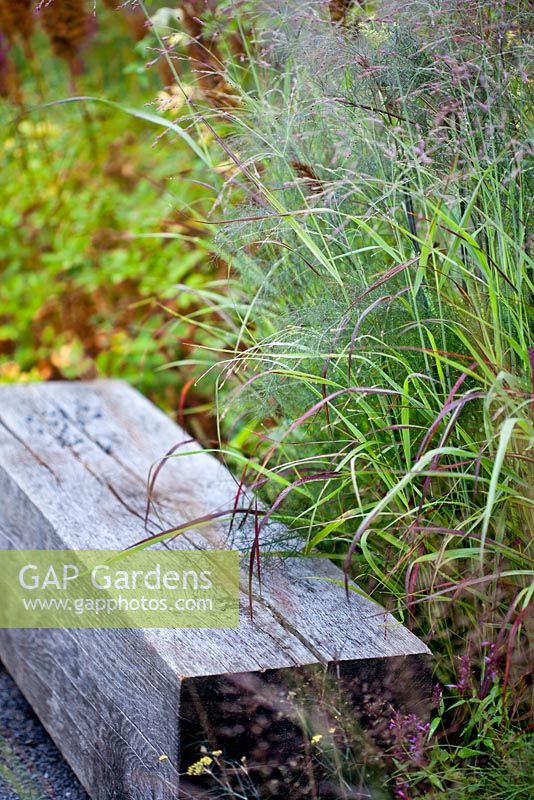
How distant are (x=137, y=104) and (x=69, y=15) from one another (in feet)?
3.03

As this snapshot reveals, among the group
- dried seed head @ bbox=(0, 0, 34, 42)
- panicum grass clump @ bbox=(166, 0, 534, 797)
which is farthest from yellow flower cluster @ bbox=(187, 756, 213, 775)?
dried seed head @ bbox=(0, 0, 34, 42)

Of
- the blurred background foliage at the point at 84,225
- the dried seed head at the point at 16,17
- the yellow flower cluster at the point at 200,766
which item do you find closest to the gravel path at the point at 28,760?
the yellow flower cluster at the point at 200,766

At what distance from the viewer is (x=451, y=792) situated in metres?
1.42

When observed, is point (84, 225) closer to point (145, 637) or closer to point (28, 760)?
point (28, 760)

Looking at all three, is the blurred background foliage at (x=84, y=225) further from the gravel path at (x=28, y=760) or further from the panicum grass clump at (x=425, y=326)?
the panicum grass clump at (x=425, y=326)

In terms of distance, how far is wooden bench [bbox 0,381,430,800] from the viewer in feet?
4.70

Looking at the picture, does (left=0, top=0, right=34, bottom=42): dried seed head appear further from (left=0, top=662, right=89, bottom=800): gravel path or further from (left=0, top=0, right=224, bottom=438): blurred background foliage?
(left=0, top=662, right=89, bottom=800): gravel path

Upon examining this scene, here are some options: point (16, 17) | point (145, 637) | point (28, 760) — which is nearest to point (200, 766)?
point (145, 637)

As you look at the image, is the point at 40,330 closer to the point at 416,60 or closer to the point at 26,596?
the point at 26,596

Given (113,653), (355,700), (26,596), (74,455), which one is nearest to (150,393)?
(74,455)

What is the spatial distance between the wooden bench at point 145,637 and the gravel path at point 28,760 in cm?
7

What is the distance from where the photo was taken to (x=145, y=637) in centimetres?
151

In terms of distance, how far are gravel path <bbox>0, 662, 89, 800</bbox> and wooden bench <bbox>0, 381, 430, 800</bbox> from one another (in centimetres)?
7

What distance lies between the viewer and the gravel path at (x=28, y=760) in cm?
184
